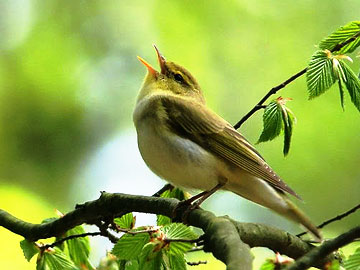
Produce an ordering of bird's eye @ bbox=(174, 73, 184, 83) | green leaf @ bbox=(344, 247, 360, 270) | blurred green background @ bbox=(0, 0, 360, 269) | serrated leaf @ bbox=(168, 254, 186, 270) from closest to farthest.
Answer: green leaf @ bbox=(344, 247, 360, 270)
serrated leaf @ bbox=(168, 254, 186, 270)
bird's eye @ bbox=(174, 73, 184, 83)
blurred green background @ bbox=(0, 0, 360, 269)

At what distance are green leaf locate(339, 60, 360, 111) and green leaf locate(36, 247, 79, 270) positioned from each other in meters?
1.41

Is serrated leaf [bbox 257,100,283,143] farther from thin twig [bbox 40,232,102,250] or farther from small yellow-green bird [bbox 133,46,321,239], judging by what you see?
thin twig [bbox 40,232,102,250]

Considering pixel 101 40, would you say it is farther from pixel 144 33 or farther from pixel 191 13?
pixel 191 13

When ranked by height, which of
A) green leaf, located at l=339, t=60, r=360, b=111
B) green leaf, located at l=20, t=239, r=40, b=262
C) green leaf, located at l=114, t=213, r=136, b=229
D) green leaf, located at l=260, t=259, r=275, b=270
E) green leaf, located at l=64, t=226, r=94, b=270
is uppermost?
green leaf, located at l=20, t=239, r=40, b=262

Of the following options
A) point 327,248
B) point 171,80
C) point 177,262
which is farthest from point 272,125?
point 171,80

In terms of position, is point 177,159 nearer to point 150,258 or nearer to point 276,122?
point 276,122

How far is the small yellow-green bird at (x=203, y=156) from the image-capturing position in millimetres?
4008

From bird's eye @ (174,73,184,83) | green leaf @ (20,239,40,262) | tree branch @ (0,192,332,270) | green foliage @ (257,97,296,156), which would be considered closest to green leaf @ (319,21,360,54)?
green foliage @ (257,97,296,156)

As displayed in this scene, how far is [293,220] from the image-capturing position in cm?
379

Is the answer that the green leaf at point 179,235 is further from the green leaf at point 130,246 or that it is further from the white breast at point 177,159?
the white breast at point 177,159

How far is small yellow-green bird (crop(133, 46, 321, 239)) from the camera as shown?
4.01 m

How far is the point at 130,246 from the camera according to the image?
→ 2811 mm

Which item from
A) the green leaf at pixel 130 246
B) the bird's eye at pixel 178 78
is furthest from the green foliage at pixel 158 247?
the bird's eye at pixel 178 78

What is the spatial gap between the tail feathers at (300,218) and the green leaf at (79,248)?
106 cm
